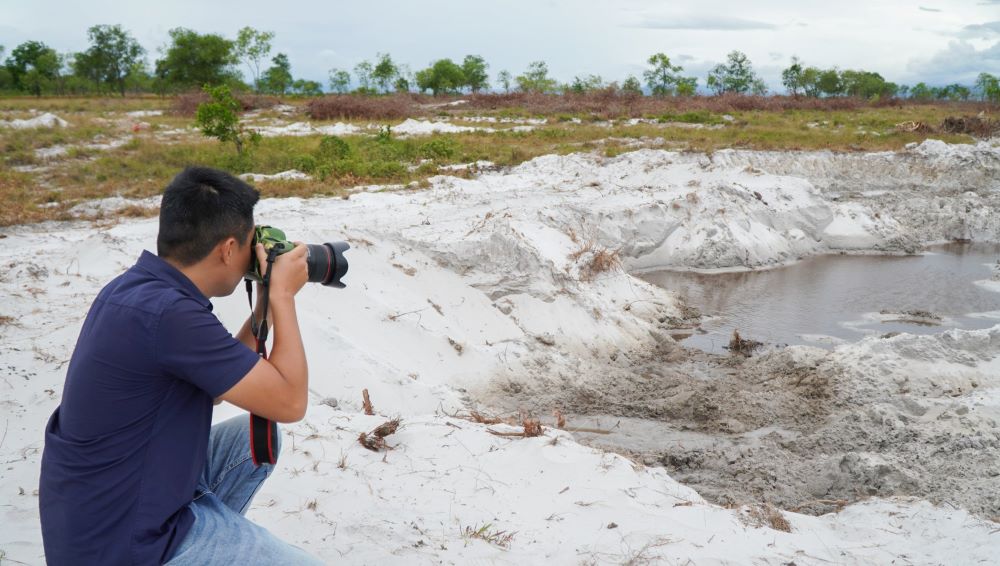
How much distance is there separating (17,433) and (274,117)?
22130mm

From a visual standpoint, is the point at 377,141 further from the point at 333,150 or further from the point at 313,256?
the point at 313,256

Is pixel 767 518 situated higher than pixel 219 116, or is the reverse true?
pixel 219 116

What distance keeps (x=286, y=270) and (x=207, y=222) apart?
29cm

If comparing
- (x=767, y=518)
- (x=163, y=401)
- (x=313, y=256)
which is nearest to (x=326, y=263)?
(x=313, y=256)

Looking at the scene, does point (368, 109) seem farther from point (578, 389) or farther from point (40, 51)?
point (40, 51)

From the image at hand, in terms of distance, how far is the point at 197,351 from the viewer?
183 centimetres

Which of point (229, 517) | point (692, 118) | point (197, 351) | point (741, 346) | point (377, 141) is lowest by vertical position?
point (741, 346)

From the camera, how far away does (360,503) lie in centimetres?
341

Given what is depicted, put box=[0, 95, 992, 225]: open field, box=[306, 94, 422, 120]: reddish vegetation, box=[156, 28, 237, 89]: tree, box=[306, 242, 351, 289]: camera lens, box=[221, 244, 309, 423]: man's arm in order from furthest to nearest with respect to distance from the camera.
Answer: box=[156, 28, 237, 89]: tree
box=[306, 94, 422, 120]: reddish vegetation
box=[0, 95, 992, 225]: open field
box=[306, 242, 351, 289]: camera lens
box=[221, 244, 309, 423]: man's arm

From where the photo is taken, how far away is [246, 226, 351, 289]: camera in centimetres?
221

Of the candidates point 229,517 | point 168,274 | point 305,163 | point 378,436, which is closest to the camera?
point 168,274

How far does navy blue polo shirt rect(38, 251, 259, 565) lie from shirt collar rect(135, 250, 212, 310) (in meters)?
0.02

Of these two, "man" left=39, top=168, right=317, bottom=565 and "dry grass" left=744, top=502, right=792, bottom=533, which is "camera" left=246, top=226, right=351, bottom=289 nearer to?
"man" left=39, top=168, right=317, bottom=565

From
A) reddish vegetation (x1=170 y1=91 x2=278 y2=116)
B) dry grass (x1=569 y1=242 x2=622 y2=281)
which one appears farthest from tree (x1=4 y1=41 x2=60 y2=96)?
dry grass (x1=569 y1=242 x2=622 y2=281)
